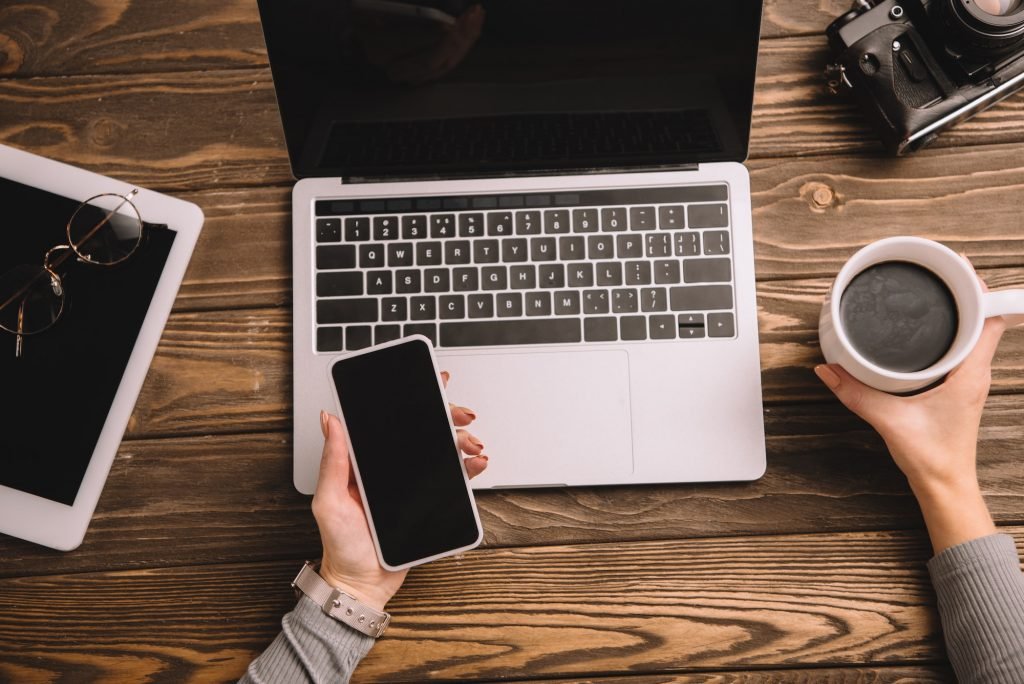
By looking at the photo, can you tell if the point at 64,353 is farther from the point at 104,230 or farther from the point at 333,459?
the point at 333,459

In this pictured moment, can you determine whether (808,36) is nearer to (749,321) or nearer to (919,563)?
(749,321)

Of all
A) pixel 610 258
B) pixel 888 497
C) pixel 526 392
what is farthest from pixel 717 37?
pixel 888 497

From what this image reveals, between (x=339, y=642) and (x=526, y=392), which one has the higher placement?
(x=526, y=392)

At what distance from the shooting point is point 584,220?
2.75ft

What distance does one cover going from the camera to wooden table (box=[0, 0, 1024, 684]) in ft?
2.69

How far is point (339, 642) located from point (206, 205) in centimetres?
54

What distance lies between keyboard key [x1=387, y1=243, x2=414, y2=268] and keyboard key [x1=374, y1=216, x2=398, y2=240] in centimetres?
1

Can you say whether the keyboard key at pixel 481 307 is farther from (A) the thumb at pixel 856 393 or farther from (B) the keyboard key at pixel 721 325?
(A) the thumb at pixel 856 393

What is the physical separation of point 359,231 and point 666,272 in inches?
14.1

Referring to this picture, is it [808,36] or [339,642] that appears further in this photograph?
[808,36]

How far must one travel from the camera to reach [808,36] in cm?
91

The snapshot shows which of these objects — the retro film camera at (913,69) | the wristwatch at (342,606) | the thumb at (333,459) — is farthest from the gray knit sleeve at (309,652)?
the retro film camera at (913,69)

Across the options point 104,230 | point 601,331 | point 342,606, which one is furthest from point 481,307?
point 104,230

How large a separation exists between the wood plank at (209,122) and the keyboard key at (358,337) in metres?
0.22
